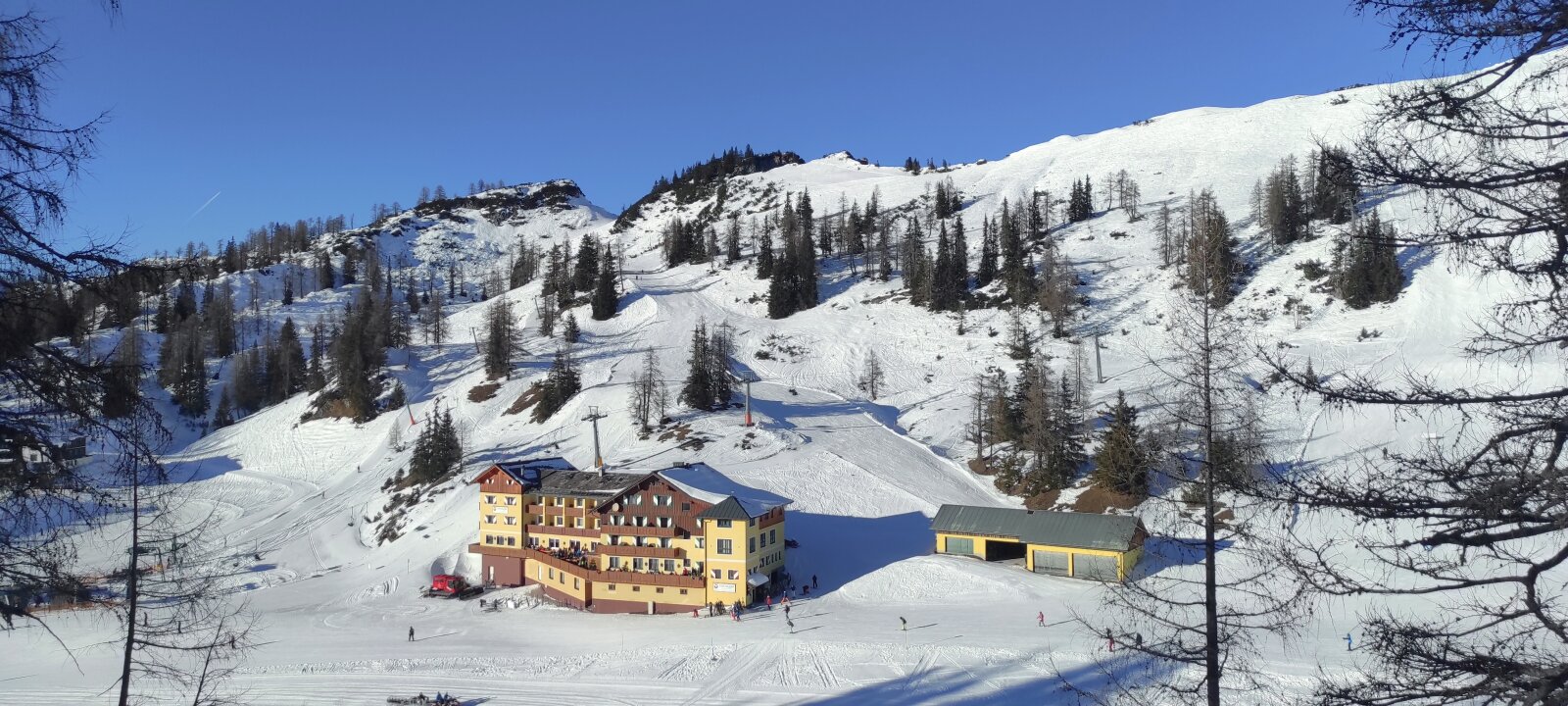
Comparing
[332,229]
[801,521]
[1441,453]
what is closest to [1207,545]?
[1441,453]

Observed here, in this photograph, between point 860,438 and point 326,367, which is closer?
point 860,438

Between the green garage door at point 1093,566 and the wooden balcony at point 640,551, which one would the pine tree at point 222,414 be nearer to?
the wooden balcony at point 640,551

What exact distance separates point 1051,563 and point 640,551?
1795 centimetres

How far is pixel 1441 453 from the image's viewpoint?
5254 mm

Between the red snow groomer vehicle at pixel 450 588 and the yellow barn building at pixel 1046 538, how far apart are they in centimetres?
2186

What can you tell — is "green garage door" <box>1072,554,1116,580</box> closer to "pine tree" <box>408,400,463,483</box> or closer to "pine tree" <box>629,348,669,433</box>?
"pine tree" <box>629,348,669,433</box>

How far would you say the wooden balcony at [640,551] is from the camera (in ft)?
117

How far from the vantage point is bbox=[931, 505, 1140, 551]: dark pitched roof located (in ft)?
114

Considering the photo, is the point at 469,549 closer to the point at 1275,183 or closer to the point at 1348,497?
the point at 1348,497

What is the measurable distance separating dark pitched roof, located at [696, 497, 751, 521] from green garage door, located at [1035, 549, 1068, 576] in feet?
42.5

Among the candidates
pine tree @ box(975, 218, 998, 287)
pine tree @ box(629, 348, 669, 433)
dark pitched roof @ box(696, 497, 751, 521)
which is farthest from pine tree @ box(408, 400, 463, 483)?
pine tree @ box(975, 218, 998, 287)

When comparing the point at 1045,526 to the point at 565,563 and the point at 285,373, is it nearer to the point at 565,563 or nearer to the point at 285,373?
the point at 565,563

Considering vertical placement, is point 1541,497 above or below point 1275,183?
below

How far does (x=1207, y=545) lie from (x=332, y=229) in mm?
220412
